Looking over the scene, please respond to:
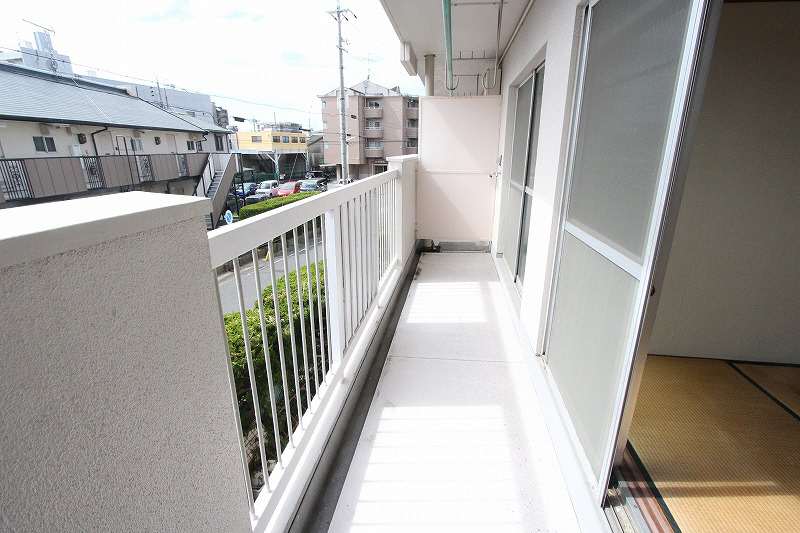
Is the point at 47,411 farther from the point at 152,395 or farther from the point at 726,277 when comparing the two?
the point at 726,277

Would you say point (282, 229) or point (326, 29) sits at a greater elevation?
point (326, 29)

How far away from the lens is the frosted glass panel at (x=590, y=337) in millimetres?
1247

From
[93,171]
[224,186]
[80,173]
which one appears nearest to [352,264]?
[80,173]

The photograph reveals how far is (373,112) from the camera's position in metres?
28.5

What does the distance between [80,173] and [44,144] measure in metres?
0.90

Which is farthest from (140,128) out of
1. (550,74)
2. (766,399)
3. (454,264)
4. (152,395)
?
(766,399)

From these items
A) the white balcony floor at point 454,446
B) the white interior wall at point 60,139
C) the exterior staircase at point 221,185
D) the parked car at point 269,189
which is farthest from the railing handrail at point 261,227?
the parked car at point 269,189

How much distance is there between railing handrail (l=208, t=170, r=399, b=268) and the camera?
2.80 ft

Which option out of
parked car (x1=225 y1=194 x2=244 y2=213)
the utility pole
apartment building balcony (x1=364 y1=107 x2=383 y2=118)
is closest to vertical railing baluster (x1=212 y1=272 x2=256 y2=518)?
the utility pole

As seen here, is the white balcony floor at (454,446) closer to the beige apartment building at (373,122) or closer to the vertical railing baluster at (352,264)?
the vertical railing baluster at (352,264)

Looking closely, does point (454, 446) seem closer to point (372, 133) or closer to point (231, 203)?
point (231, 203)

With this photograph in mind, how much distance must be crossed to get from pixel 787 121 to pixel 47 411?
2769 mm

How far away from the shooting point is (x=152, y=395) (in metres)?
0.64

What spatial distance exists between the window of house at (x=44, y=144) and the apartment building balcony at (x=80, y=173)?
1.15ft
